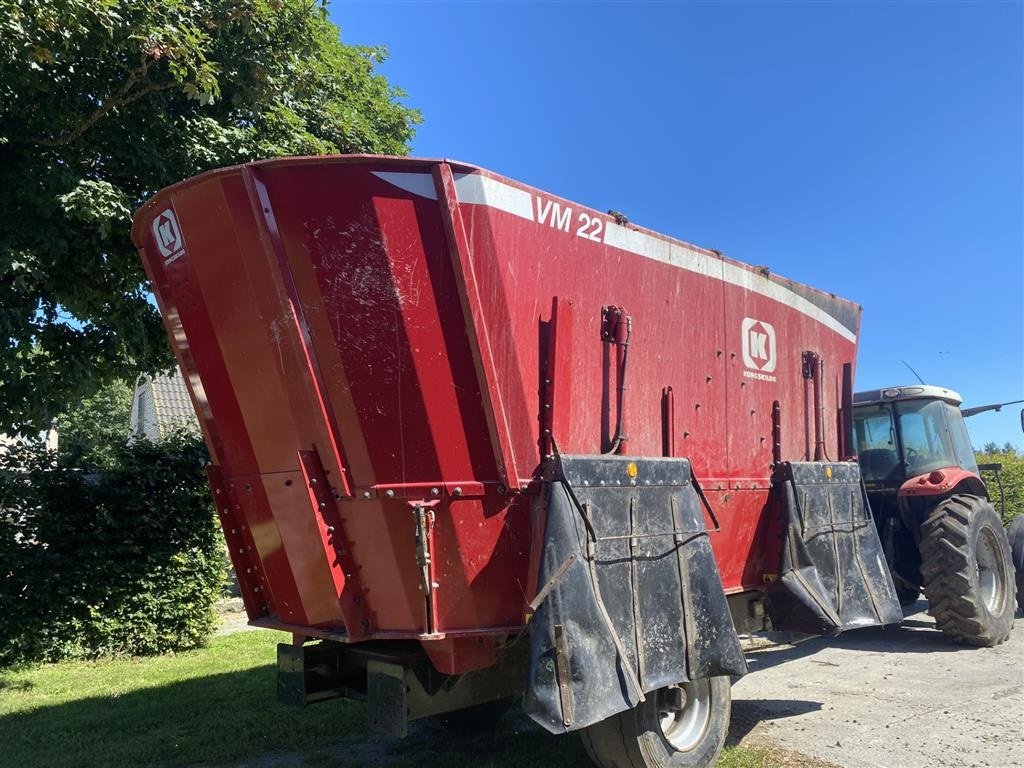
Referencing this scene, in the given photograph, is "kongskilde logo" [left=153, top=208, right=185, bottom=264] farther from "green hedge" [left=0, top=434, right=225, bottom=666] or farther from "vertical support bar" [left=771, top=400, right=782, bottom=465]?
"green hedge" [left=0, top=434, right=225, bottom=666]

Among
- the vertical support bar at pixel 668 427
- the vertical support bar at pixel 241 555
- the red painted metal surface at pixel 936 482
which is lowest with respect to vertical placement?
the vertical support bar at pixel 241 555

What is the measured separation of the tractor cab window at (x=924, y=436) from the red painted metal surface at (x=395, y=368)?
5.83 m

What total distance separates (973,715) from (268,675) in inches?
232

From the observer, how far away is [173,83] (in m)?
5.95

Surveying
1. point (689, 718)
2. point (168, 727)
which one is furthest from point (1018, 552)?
point (168, 727)

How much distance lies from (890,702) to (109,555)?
7.50 meters

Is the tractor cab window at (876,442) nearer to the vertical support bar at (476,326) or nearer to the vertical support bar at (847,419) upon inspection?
the vertical support bar at (847,419)

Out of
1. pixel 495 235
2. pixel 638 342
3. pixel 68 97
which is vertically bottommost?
pixel 638 342

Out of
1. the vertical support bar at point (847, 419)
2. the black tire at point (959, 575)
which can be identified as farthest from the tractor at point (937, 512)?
the vertical support bar at point (847, 419)

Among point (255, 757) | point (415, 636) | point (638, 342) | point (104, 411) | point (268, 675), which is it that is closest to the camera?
point (415, 636)

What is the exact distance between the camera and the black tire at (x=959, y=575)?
7309mm

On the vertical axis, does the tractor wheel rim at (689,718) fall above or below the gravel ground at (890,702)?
above

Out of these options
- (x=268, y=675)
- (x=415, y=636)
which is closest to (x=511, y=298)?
(x=415, y=636)

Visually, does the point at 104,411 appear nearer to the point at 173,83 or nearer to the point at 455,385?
the point at 173,83
